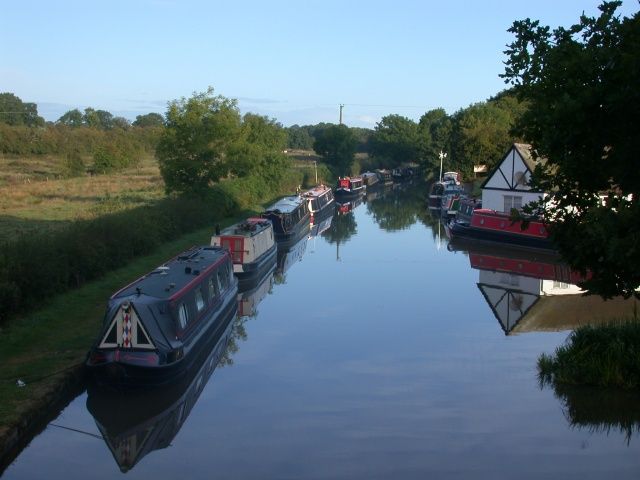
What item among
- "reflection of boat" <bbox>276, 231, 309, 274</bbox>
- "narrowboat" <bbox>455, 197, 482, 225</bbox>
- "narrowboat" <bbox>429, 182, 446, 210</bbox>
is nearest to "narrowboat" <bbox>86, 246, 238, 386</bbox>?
"reflection of boat" <bbox>276, 231, 309, 274</bbox>

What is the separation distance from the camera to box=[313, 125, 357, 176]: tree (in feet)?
234

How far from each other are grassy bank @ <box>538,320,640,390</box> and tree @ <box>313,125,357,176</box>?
57.2 meters

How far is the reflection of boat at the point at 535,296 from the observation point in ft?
60.5

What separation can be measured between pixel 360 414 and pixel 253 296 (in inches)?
405

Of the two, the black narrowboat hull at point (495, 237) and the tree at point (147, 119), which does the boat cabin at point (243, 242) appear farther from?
the tree at point (147, 119)

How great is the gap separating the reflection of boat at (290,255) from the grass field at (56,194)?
6.24 m

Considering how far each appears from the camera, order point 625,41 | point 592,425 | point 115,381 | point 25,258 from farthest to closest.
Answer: point 25,258
point 115,381
point 592,425
point 625,41

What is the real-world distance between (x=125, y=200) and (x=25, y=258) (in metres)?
21.3

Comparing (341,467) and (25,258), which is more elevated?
(25,258)

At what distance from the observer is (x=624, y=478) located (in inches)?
389

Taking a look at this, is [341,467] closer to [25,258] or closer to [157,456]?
[157,456]

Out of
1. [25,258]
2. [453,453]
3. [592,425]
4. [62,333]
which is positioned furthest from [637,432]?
[25,258]

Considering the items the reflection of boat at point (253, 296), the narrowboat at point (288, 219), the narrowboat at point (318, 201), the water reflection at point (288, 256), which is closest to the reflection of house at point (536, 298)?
the reflection of boat at point (253, 296)

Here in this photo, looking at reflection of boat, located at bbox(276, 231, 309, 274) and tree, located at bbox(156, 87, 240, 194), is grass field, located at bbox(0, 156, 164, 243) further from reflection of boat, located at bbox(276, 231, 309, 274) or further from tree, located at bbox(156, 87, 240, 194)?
reflection of boat, located at bbox(276, 231, 309, 274)
